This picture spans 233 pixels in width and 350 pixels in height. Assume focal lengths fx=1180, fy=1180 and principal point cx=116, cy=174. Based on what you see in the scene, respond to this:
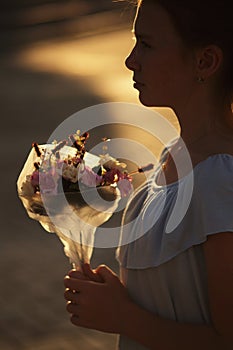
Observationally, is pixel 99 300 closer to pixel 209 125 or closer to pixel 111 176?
pixel 111 176

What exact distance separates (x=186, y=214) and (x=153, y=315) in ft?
0.94

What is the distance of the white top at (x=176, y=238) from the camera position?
9.18 ft

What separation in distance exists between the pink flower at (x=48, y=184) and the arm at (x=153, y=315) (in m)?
0.24

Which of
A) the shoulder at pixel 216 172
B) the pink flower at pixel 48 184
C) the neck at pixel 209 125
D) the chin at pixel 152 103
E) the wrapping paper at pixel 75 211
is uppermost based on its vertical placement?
the chin at pixel 152 103

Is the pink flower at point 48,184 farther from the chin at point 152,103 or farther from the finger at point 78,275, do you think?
the chin at point 152,103

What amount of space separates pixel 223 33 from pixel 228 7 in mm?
64

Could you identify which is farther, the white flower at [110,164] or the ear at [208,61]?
the white flower at [110,164]

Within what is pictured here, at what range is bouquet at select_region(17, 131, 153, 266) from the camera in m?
3.14

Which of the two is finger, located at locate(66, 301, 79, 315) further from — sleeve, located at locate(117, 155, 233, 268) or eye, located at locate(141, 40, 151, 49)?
eye, located at locate(141, 40, 151, 49)

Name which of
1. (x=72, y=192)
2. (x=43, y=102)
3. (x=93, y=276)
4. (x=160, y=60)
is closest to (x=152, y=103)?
(x=160, y=60)

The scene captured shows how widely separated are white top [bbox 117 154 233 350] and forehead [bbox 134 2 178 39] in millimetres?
332

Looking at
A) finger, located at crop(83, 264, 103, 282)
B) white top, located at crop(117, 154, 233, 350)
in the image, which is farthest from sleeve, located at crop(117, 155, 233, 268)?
finger, located at crop(83, 264, 103, 282)

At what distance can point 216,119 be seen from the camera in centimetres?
292

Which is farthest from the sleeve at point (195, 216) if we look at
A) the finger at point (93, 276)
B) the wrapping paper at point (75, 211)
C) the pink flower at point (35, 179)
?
the pink flower at point (35, 179)
